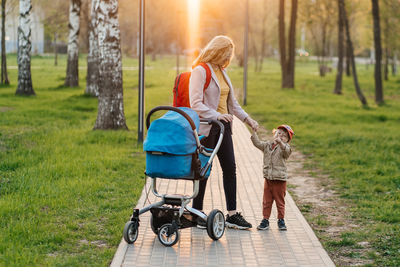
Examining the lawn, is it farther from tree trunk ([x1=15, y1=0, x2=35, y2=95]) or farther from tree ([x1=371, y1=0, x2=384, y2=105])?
tree ([x1=371, y1=0, x2=384, y2=105])

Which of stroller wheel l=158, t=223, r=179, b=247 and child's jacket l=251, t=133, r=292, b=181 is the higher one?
child's jacket l=251, t=133, r=292, b=181

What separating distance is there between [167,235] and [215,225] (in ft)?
1.63

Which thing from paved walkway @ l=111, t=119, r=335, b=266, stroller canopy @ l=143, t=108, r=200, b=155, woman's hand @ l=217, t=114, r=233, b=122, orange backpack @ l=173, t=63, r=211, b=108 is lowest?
paved walkway @ l=111, t=119, r=335, b=266

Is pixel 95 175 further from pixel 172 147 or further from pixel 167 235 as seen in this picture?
pixel 172 147

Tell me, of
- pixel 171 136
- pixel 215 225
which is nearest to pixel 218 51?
pixel 171 136

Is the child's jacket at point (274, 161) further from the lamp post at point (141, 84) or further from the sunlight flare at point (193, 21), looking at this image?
the sunlight flare at point (193, 21)

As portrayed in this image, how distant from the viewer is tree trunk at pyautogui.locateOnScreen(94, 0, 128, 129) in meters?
13.6

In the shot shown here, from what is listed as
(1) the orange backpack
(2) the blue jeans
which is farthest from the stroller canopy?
(1) the orange backpack

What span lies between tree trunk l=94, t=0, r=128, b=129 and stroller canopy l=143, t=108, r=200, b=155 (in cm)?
822

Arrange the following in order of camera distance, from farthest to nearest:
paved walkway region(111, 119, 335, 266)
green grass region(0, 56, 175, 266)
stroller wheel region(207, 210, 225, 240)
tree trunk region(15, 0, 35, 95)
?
tree trunk region(15, 0, 35, 95), stroller wheel region(207, 210, 225, 240), green grass region(0, 56, 175, 266), paved walkway region(111, 119, 335, 266)

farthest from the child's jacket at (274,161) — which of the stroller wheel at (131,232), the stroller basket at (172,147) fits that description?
the stroller wheel at (131,232)

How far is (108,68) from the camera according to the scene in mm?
13547

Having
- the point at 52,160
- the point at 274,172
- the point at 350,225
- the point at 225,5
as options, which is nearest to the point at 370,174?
the point at 350,225

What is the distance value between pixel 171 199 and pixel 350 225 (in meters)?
2.32
